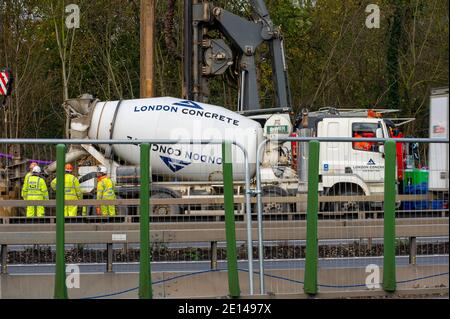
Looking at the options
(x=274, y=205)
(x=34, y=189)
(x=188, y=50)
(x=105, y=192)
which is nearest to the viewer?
(x=274, y=205)

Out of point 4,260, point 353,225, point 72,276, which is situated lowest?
point 72,276

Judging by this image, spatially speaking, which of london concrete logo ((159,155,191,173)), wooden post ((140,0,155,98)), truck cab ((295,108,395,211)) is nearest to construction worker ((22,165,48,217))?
london concrete logo ((159,155,191,173))

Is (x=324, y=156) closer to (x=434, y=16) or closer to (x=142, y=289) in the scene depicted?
(x=142, y=289)

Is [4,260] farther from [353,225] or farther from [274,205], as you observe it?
[353,225]

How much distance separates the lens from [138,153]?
393 inches

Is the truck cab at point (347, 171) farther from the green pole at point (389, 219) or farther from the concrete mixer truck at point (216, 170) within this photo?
the green pole at point (389, 219)

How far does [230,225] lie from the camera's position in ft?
31.2

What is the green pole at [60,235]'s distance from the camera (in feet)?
31.1

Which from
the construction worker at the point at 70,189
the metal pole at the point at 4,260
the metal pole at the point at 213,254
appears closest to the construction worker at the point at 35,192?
the construction worker at the point at 70,189

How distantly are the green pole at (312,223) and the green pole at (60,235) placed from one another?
2474 millimetres

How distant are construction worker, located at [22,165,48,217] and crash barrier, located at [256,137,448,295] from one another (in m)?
2.36

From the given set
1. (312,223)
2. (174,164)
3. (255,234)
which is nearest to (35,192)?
(174,164)

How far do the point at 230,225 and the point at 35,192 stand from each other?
218 cm
